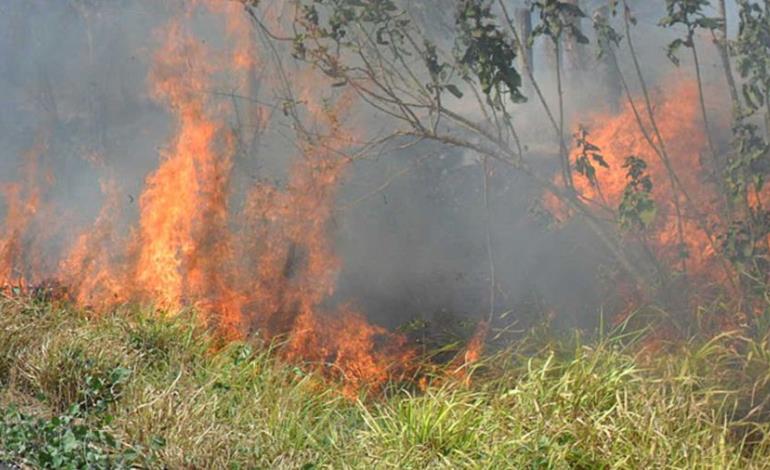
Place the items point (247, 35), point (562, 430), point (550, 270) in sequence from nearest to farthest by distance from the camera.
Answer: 1. point (562, 430)
2. point (550, 270)
3. point (247, 35)

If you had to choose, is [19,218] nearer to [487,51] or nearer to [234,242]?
[234,242]

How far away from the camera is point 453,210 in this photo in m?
9.87

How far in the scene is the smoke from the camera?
A: 27.6 ft

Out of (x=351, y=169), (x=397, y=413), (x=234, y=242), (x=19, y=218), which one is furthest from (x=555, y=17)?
(x=19, y=218)

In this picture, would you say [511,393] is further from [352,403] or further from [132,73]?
[132,73]

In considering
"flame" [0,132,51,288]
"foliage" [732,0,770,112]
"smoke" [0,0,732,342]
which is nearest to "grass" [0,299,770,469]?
"smoke" [0,0,732,342]

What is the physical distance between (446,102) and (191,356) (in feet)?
22.1

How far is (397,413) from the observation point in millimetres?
5680

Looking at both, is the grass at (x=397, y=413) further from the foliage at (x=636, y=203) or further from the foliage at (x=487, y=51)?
the foliage at (x=487, y=51)

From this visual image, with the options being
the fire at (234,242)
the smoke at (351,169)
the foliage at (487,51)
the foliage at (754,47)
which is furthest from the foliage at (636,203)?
the fire at (234,242)

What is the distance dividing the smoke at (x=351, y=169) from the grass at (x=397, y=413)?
145cm

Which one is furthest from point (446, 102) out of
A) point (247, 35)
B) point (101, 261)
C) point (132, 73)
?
point (132, 73)

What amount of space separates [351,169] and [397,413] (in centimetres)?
495

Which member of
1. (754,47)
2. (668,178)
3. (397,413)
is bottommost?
(397,413)
